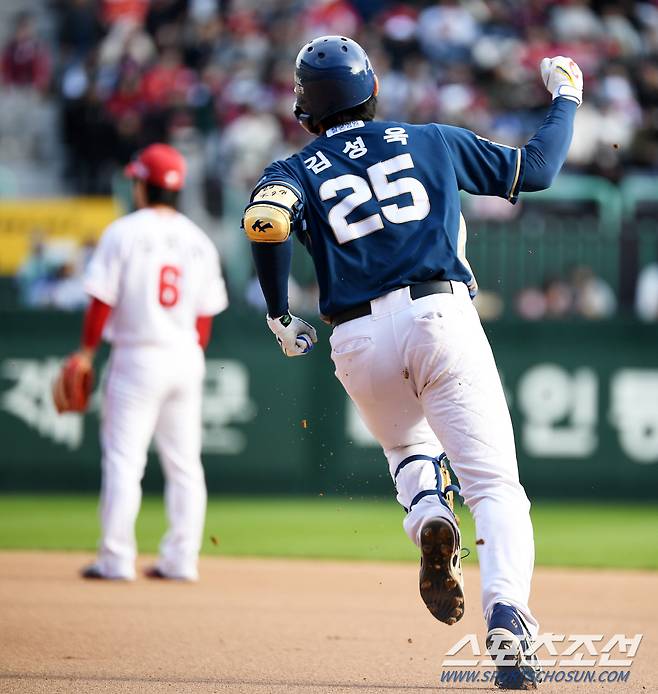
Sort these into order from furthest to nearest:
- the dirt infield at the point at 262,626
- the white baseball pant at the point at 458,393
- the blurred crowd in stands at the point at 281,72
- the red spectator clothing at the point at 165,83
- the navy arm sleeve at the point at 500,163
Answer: the red spectator clothing at the point at 165,83 < the blurred crowd in stands at the point at 281,72 < the navy arm sleeve at the point at 500,163 < the dirt infield at the point at 262,626 < the white baseball pant at the point at 458,393

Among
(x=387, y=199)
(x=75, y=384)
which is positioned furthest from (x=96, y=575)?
(x=387, y=199)

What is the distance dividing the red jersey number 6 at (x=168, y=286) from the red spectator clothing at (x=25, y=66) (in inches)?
472

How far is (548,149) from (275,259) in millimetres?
1093

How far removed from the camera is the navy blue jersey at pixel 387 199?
497 cm

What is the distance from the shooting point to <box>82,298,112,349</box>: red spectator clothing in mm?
7898

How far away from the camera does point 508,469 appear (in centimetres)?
485

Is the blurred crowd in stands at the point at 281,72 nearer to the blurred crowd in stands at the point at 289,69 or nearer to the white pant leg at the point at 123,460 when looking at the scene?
the blurred crowd in stands at the point at 289,69

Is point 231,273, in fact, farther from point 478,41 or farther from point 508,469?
point 508,469

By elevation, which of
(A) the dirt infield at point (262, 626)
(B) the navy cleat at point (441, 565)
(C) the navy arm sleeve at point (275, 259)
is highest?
(C) the navy arm sleeve at point (275, 259)

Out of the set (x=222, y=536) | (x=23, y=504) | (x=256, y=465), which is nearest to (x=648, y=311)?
(x=256, y=465)

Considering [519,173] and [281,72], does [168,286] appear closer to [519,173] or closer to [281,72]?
[519,173]

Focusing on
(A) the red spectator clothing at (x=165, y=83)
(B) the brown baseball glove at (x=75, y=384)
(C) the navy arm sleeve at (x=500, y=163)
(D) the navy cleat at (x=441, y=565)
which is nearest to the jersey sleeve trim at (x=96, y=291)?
(B) the brown baseball glove at (x=75, y=384)

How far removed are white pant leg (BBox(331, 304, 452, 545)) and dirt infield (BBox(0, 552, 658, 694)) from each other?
660mm

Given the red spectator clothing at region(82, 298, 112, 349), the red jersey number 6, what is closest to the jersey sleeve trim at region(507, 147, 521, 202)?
the red jersey number 6
